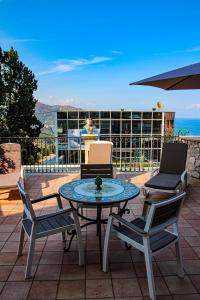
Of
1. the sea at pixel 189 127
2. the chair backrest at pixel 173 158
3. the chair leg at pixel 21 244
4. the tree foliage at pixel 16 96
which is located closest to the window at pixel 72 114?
the sea at pixel 189 127

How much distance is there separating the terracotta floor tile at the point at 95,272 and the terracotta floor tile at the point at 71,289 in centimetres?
12

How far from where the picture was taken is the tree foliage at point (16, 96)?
15.2 m

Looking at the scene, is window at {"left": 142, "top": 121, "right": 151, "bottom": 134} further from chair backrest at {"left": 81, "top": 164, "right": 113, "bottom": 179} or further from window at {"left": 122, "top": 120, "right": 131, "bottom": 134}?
chair backrest at {"left": 81, "top": 164, "right": 113, "bottom": 179}

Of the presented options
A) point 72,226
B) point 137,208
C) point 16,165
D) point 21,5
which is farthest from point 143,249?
point 21,5

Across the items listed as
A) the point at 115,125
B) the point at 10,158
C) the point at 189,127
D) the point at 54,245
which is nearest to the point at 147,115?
the point at 115,125

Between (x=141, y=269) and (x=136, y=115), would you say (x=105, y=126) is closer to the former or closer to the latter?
(x=136, y=115)

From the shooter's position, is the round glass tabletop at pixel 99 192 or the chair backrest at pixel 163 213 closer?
the chair backrest at pixel 163 213

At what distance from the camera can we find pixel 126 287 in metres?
2.26

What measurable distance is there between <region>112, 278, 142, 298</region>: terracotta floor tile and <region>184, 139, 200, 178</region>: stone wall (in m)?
4.40

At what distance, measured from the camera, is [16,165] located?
17.9ft

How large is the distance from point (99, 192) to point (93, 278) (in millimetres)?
863

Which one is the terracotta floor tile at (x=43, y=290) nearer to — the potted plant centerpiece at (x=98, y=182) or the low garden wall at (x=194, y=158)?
the potted plant centerpiece at (x=98, y=182)

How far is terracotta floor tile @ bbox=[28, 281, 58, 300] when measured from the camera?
2.12m

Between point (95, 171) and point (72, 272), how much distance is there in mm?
1501
